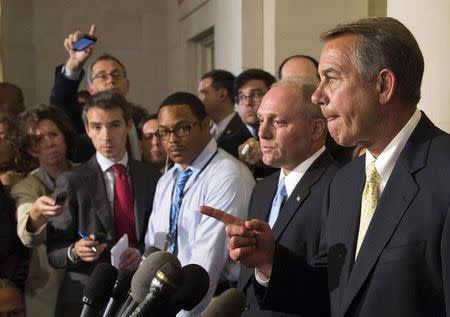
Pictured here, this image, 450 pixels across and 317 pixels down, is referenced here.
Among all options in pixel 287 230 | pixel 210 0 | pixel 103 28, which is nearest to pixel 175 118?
pixel 287 230

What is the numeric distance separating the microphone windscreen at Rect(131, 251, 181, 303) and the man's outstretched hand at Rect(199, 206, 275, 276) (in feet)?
0.55

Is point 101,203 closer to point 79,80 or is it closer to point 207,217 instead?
point 207,217

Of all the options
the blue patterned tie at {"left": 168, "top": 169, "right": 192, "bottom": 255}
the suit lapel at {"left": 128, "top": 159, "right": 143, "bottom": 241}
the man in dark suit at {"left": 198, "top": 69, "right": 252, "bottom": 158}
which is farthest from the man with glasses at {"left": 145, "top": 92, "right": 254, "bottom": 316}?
the man in dark suit at {"left": 198, "top": 69, "right": 252, "bottom": 158}

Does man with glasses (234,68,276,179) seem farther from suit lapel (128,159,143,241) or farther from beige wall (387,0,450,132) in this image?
beige wall (387,0,450,132)

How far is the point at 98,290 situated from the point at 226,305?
1.19 feet

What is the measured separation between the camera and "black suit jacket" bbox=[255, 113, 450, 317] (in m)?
2.04

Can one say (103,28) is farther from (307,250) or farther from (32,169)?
(307,250)

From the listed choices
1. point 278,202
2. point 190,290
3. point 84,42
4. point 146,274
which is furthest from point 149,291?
point 84,42

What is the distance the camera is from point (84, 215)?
419cm

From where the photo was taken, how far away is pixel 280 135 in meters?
3.27

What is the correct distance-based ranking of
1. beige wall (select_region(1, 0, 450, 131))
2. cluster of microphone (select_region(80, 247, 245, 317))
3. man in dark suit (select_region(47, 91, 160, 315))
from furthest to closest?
beige wall (select_region(1, 0, 450, 131)) → man in dark suit (select_region(47, 91, 160, 315)) → cluster of microphone (select_region(80, 247, 245, 317))

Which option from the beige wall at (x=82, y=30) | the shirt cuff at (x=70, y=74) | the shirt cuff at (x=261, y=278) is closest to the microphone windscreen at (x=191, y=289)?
the shirt cuff at (x=261, y=278)

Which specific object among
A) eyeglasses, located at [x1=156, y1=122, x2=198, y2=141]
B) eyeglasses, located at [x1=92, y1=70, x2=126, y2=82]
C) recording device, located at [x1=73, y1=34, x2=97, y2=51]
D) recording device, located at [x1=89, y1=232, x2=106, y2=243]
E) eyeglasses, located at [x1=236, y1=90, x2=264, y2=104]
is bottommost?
recording device, located at [x1=89, y1=232, x2=106, y2=243]

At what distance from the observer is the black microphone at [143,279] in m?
2.28
